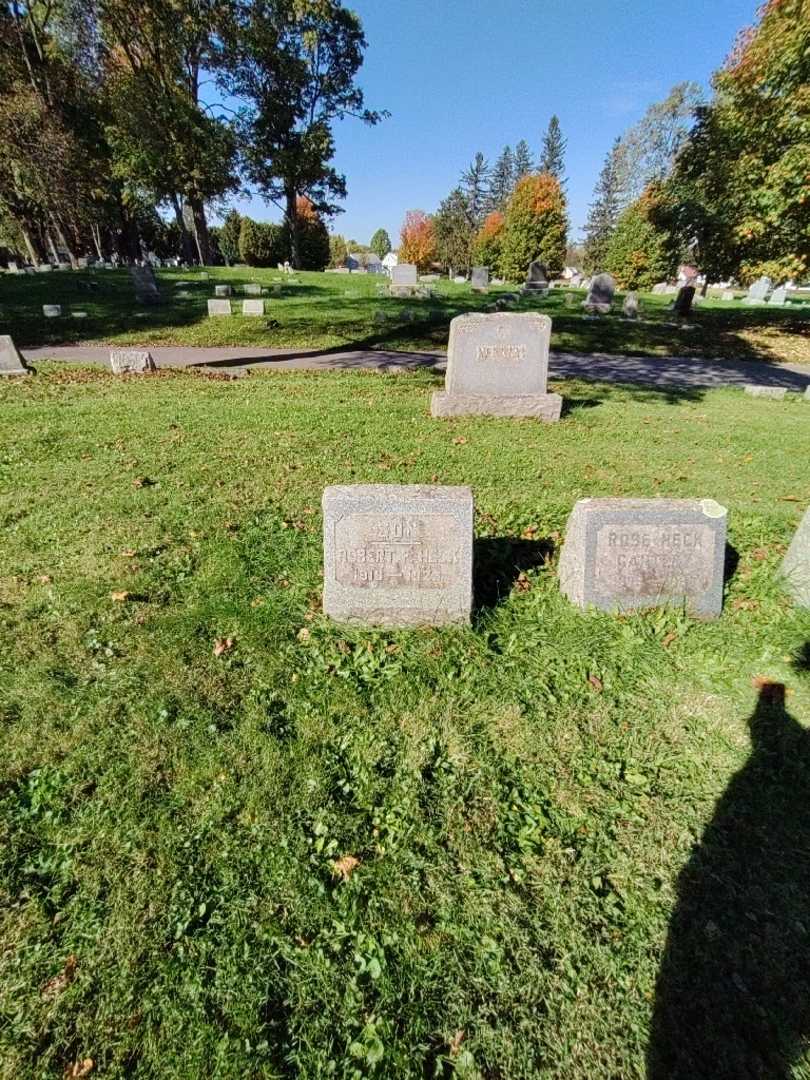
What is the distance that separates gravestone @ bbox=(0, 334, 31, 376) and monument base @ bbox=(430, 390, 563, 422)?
814 centimetres

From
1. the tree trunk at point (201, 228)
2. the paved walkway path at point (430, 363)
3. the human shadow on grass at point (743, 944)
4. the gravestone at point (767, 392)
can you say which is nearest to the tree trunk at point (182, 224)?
the tree trunk at point (201, 228)

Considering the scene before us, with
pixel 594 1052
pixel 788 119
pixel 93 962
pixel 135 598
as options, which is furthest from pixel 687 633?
pixel 788 119

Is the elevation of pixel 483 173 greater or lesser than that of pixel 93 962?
greater

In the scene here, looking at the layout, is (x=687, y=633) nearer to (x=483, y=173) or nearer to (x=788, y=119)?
(x=788, y=119)

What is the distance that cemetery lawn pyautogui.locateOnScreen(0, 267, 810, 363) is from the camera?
14.0 metres

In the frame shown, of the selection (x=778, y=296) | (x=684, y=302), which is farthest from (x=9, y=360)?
(x=778, y=296)

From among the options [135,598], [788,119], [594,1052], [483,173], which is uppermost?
[483,173]

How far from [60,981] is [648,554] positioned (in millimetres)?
3563

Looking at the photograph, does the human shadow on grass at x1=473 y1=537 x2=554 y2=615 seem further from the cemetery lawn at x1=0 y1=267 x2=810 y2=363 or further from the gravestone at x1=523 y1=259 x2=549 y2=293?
the gravestone at x1=523 y1=259 x2=549 y2=293

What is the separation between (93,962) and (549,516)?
14.1 feet

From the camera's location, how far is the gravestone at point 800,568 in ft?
12.4

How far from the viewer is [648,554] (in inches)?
139

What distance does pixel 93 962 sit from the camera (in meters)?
1.88

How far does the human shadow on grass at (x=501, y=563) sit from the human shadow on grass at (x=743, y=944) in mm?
1771
